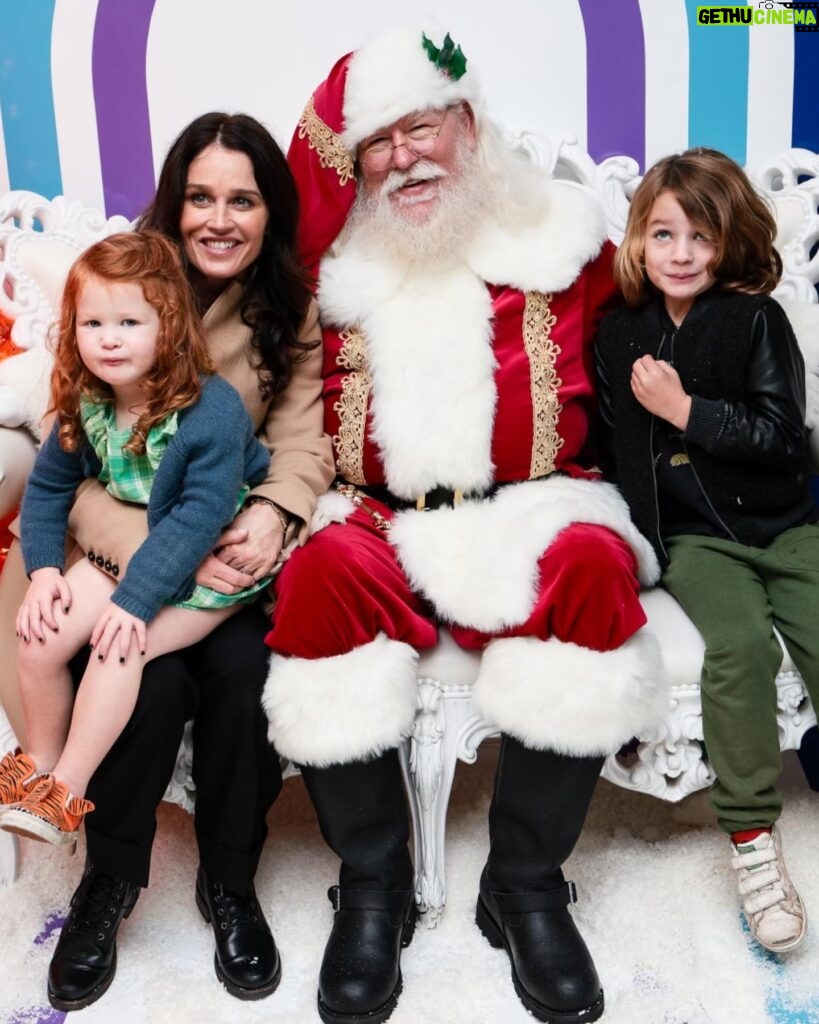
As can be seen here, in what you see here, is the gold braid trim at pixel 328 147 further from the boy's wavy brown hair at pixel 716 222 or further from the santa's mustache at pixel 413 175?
the boy's wavy brown hair at pixel 716 222

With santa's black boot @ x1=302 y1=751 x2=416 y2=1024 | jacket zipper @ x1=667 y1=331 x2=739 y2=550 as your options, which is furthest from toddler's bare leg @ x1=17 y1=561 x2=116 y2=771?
jacket zipper @ x1=667 y1=331 x2=739 y2=550

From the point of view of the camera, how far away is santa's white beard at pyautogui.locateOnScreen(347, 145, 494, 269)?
218 cm

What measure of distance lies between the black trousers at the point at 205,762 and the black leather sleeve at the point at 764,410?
0.94 m

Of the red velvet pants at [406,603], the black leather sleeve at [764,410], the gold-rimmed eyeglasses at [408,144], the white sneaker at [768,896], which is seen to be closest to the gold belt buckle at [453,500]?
the red velvet pants at [406,603]

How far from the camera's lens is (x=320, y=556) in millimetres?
1863

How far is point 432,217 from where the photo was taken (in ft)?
7.13

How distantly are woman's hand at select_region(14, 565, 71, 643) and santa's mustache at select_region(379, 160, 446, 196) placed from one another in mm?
1035

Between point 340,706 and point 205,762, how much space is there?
0.28m

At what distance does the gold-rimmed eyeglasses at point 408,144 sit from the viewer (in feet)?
7.12

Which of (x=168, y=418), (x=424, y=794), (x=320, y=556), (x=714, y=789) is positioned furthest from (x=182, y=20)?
(x=714, y=789)

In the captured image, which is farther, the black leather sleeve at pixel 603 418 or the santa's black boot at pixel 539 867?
the black leather sleeve at pixel 603 418

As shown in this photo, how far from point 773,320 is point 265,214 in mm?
1023

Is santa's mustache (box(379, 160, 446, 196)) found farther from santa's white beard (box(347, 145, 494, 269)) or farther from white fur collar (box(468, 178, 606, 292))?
white fur collar (box(468, 178, 606, 292))

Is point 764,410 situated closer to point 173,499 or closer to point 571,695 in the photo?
point 571,695
